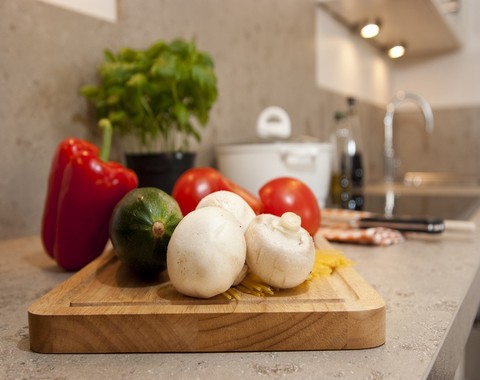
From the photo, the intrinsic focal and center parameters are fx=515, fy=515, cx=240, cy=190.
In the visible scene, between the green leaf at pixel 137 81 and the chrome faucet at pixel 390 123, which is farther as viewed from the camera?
the chrome faucet at pixel 390 123

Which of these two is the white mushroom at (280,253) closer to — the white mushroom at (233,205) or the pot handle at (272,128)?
the white mushroom at (233,205)

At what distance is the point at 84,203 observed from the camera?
2.12 ft

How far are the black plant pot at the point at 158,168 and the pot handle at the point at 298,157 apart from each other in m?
0.28

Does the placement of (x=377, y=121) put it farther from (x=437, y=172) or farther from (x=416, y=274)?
(x=416, y=274)

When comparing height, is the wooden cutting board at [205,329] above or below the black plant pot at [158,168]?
below

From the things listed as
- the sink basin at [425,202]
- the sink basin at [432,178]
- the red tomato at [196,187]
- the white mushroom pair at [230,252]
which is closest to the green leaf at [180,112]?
the red tomato at [196,187]

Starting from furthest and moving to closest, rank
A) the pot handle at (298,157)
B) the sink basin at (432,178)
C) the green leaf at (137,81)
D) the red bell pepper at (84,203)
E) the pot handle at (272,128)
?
the sink basin at (432,178), the pot handle at (272,128), the pot handle at (298,157), the green leaf at (137,81), the red bell pepper at (84,203)

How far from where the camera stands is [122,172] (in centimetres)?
66

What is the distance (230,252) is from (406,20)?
211cm

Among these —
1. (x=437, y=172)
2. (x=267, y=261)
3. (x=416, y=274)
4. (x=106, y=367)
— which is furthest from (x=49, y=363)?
(x=437, y=172)

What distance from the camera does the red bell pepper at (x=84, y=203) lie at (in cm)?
65

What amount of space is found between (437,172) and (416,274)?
8.39 ft

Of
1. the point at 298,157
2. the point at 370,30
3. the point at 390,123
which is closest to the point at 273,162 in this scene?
the point at 298,157

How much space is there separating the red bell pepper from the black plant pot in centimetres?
25
